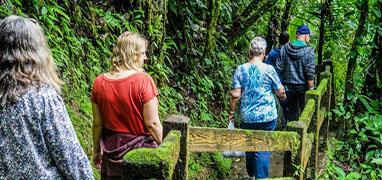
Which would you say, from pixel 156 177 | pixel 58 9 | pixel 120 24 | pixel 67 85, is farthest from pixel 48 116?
pixel 120 24

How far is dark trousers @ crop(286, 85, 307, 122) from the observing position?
26.3 ft

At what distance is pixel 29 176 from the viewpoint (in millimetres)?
2945

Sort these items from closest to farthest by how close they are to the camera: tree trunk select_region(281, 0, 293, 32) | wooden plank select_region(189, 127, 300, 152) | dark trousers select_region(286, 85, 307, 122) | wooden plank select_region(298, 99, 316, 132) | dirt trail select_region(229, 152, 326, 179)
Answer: wooden plank select_region(189, 127, 300, 152) < wooden plank select_region(298, 99, 316, 132) < dirt trail select_region(229, 152, 326, 179) < dark trousers select_region(286, 85, 307, 122) < tree trunk select_region(281, 0, 293, 32)

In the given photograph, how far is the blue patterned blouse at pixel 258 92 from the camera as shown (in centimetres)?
597

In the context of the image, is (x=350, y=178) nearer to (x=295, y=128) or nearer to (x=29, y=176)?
(x=295, y=128)

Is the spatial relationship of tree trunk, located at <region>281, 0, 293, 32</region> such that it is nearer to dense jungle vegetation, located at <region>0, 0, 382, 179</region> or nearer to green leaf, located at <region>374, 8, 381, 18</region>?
dense jungle vegetation, located at <region>0, 0, 382, 179</region>

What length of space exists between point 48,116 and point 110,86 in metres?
1.12

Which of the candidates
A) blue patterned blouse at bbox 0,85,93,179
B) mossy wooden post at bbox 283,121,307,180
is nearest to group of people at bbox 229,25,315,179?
mossy wooden post at bbox 283,121,307,180

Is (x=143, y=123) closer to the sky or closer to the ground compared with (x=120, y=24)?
closer to the ground

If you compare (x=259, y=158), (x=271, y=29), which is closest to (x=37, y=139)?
(x=259, y=158)

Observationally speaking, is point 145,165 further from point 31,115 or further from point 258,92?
point 258,92

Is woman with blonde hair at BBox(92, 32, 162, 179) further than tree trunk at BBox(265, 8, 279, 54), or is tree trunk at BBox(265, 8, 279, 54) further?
tree trunk at BBox(265, 8, 279, 54)

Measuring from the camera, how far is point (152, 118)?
157 inches

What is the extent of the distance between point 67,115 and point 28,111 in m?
0.23
